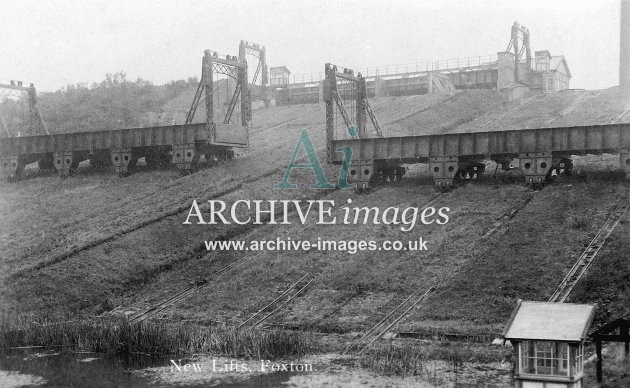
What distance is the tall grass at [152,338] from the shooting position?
1742cm

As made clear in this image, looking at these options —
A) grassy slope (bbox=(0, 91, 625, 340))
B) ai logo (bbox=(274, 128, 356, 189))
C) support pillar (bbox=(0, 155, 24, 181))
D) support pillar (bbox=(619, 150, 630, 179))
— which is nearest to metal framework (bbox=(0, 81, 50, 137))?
support pillar (bbox=(0, 155, 24, 181))

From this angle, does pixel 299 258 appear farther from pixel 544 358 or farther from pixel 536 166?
pixel 544 358

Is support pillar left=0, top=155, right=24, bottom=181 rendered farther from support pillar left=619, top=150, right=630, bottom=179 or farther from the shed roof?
the shed roof

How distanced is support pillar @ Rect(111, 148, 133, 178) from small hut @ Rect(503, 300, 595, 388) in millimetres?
26559

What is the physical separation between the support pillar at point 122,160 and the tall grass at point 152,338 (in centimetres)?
1614

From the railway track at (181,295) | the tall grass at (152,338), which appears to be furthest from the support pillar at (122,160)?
the tall grass at (152,338)

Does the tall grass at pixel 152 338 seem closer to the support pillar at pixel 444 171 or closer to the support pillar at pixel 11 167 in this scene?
the support pillar at pixel 444 171

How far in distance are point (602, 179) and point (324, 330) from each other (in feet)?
39.5

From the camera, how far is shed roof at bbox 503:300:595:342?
39.7 feet

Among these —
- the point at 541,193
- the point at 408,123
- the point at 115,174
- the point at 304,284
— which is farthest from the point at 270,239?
the point at 408,123

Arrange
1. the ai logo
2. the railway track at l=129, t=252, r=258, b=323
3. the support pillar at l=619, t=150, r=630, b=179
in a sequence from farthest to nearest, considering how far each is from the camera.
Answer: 1. the ai logo
2. the support pillar at l=619, t=150, r=630, b=179
3. the railway track at l=129, t=252, r=258, b=323

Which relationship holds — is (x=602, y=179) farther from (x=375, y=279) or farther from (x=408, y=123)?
(x=408, y=123)

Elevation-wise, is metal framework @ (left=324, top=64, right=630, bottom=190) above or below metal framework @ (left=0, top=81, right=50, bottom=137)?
below

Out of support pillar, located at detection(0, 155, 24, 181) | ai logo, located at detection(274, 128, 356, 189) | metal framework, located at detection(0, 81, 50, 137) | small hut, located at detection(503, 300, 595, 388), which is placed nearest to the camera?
small hut, located at detection(503, 300, 595, 388)
